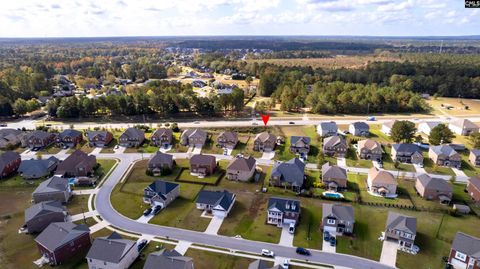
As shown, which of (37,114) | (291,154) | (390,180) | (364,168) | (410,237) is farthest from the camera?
(37,114)

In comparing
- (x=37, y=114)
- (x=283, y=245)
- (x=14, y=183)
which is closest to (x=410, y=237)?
(x=283, y=245)

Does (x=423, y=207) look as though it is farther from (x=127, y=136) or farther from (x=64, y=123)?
(x=64, y=123)

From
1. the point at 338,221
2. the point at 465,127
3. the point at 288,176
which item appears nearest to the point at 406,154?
the point at 288,176

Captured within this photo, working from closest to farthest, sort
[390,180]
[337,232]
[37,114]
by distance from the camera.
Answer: [337,232] < [390,180] < [37,114]

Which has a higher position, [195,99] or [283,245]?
[195,99]

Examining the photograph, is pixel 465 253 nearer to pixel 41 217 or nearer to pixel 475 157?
pixel 475 157

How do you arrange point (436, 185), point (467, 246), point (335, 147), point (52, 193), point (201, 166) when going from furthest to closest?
point (335, 147), point (201, 166), point (436, 185), point (52, 193), point (467, 246)
